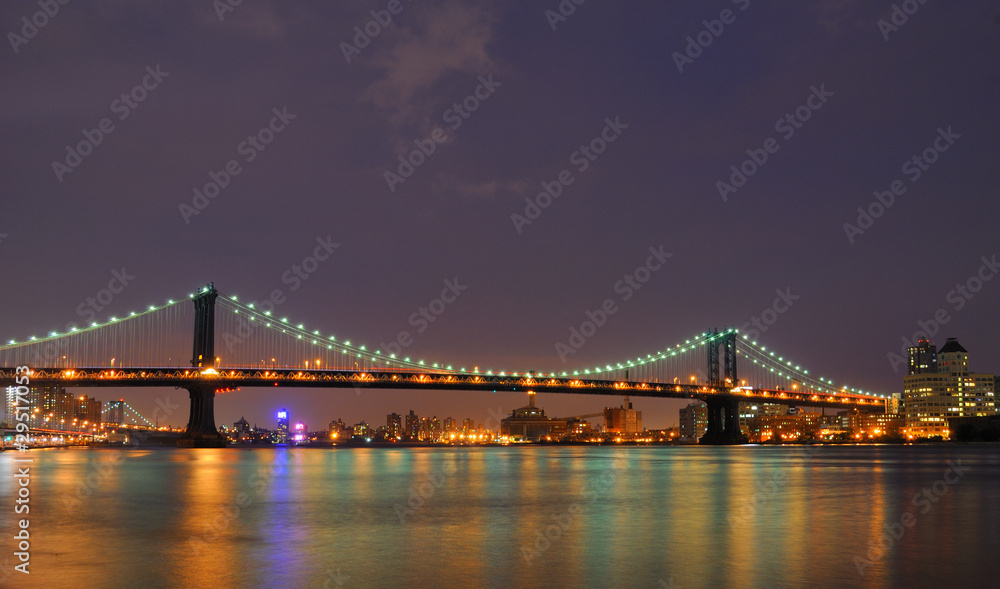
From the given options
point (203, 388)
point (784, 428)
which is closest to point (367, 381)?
point (203, 388)

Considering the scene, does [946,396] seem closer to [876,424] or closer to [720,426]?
[876,424]

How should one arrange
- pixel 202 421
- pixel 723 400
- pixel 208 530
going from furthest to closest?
pixel 723 400, pixel 202 421, pixel 208 530

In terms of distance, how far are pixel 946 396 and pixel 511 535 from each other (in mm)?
151335

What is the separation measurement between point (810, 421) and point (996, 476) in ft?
499

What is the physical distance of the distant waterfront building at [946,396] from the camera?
14688 cm

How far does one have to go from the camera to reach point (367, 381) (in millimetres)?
89125

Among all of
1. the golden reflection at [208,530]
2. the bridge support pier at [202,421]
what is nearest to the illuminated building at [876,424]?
the bridge support pier at [202,421]

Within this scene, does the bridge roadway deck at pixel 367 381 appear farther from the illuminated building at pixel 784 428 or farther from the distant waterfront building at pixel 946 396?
the illuminated building at pixel 784 428

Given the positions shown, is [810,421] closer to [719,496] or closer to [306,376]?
[306,376]

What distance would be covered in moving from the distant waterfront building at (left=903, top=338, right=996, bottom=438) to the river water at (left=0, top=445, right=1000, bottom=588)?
127m

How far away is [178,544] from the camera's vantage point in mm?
16406

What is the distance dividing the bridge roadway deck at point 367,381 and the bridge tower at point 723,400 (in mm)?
2431

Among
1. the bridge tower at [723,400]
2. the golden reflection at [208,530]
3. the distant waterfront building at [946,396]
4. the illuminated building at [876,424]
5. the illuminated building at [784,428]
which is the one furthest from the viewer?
the illuminated building at [784,428]

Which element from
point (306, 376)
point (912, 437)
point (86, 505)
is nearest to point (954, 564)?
point (86, 505)
